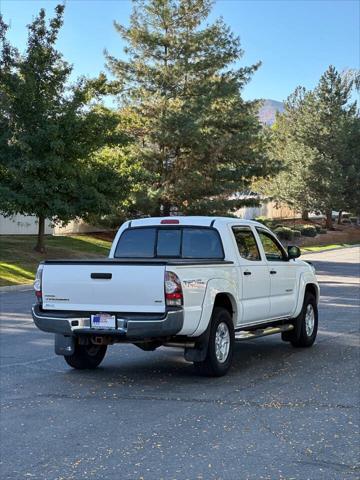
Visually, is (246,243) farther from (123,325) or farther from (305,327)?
(123,325)

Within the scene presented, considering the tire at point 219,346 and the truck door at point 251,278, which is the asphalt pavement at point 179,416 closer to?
the tire at point 219,346

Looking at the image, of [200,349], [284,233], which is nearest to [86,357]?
[200,349]

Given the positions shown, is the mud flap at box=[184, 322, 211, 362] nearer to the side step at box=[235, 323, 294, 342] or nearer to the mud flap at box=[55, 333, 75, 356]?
the side step at box=[235, 323, 294, 342]

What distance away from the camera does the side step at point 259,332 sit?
8.88m

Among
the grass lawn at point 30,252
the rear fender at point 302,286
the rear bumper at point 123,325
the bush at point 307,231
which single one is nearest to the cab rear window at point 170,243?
the rear bumper at point 123,325

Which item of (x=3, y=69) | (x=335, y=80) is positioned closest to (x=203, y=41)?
(x=3, y=69)

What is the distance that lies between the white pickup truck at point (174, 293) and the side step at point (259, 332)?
2 cm

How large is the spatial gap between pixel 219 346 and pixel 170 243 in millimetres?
1663

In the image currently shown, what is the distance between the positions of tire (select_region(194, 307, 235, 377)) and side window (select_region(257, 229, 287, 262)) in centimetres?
165

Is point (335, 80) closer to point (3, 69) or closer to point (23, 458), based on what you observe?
point (3, 69)

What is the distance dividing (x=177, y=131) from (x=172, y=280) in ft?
86.7

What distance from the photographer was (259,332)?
9273mm

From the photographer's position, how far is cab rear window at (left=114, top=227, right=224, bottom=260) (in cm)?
899

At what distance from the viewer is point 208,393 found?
7332mm
